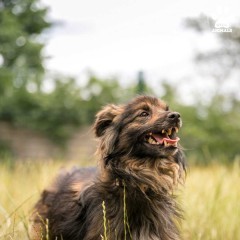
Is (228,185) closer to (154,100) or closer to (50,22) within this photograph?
(154,100)

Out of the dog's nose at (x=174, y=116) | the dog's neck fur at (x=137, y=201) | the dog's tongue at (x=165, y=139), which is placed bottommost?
the dog's neck fur at (x=137, y=201)

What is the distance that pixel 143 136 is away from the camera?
4.33 m

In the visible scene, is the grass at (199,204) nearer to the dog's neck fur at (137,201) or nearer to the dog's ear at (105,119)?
the dog's neck fur at (137,201)

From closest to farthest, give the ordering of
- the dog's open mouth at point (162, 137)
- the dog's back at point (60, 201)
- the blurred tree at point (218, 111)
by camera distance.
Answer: the dog's open mouth at point (162, 137) → the dog's back at point (60, 201) → the blurred tree at point (218, 111)

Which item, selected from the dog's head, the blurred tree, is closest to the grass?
the dog's head

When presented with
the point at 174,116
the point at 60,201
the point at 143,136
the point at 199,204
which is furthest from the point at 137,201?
the point at 199,204

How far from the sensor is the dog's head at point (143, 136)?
13.8ft

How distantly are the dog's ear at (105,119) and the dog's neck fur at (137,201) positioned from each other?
0.45 m

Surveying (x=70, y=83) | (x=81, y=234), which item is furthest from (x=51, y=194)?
(x=70, y=83)

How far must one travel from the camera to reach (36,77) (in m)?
14.4

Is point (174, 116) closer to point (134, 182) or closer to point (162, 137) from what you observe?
point (162, 137)

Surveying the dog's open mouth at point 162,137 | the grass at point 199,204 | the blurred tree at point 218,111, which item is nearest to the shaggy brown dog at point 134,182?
the dog's open mouth at point 162,137

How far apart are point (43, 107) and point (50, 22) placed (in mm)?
2346

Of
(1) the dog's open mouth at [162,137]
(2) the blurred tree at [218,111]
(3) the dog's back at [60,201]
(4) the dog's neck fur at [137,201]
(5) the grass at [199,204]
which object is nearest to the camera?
(4) the dog's neck fur at [137,201]
